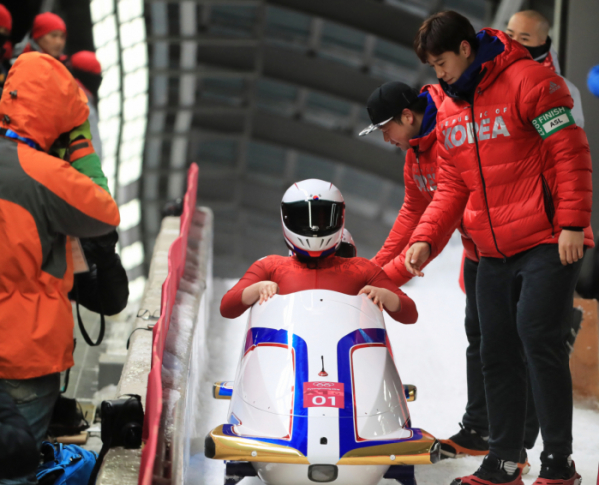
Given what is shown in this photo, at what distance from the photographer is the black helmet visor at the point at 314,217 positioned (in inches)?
105

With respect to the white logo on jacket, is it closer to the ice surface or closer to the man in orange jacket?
the man in orange jacket

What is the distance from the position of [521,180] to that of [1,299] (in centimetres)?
170

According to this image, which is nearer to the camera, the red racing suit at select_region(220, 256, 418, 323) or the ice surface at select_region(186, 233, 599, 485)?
the red racing suit at select_region(220, 256, 418, 323)

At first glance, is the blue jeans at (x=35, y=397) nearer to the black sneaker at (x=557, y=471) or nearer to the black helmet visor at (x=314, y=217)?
the black helmet visor at (x=314, y=217)

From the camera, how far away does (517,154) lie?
238 centimetres

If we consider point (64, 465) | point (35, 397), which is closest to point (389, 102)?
point (35, 397)

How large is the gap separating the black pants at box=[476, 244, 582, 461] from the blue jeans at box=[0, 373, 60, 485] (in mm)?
1505

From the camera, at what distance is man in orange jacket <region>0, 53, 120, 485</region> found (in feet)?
6.89

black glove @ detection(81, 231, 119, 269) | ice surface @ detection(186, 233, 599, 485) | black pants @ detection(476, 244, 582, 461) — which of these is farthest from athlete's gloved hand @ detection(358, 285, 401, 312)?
black glove @ detection(81, 231, 119, 269)

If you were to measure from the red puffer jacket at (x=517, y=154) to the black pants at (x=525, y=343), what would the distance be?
85 mm

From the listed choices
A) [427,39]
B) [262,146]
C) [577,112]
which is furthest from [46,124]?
[262,146]

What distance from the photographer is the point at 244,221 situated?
18.2 m

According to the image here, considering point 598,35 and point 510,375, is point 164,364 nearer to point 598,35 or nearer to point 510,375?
point 510,375

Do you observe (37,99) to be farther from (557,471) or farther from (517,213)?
(557,471)
